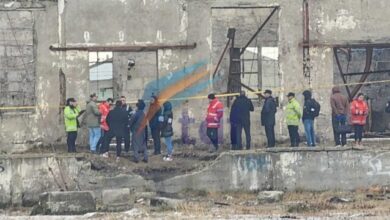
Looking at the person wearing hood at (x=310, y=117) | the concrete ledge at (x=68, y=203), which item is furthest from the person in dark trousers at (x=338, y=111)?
the concrete ledge at (x=68, y=203)

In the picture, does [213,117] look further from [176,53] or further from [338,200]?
[338,200]

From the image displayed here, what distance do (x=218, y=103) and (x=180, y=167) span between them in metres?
2.26

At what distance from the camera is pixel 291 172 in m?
27.2

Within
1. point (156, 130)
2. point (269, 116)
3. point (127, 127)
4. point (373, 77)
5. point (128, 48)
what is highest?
point (128, 48)

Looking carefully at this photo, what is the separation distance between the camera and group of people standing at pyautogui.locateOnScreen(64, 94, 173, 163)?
2808 cm

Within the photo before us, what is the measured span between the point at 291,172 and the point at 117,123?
15.3 ft

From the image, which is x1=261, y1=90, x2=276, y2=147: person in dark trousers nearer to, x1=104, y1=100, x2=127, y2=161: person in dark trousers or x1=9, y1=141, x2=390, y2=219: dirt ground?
x1=9, y1=141, x2=390, y2=219: dirt ground

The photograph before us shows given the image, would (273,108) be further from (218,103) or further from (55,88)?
(55,88)

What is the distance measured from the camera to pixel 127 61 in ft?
104

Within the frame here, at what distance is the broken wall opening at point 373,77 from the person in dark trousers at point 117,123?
8425mm

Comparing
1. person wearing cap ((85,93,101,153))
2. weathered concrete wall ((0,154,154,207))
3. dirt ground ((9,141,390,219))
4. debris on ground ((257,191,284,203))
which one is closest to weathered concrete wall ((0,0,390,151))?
dirt ground ((9,141,390,219))

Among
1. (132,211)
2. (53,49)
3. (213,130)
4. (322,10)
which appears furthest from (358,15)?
(132,211)

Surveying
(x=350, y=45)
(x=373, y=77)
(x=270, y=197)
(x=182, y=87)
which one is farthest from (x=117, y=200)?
(x=373, y=77)

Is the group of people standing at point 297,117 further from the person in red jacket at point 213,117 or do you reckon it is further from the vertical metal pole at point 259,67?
the vertical metal pole at point 259,67
